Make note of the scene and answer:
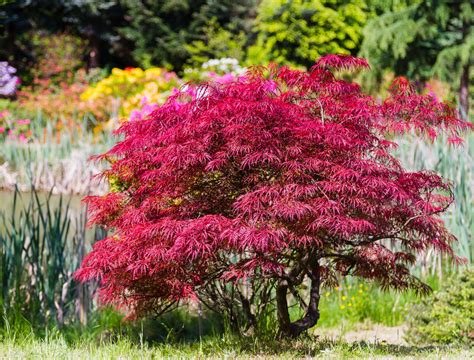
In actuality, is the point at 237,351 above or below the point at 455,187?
below

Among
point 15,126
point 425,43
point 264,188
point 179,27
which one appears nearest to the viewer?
point 264,188

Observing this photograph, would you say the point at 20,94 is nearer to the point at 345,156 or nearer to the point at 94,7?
the point at 94,7

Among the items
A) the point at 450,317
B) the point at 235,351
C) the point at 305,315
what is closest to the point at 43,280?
the point at 235,351

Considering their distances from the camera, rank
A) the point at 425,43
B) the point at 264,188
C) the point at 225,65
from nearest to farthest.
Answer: the point at 264,188
the point at 425,43
the point at 225,65

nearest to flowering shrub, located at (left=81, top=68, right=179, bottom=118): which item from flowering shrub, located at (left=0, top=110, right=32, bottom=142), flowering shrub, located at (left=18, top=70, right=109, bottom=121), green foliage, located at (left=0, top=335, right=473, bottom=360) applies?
flowering shrub, located at (left=18, top=70, right=109, bottom=121)

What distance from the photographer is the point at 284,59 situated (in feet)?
57.8

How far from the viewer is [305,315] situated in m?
4.09

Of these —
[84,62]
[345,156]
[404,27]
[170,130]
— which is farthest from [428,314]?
[84,62]

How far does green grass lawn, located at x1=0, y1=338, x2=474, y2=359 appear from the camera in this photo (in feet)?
12.3

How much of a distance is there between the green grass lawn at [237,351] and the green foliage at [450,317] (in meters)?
0.42

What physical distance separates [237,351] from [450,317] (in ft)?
4.80

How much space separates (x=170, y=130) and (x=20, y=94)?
13.8m

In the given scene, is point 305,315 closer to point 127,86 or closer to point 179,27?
point 127,86

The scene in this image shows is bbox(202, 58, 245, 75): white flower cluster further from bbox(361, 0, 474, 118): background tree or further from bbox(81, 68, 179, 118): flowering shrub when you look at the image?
bbox(361, 0, 474, 118): background tree
